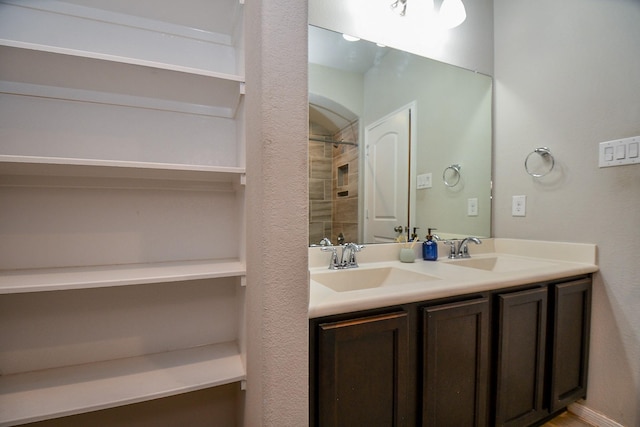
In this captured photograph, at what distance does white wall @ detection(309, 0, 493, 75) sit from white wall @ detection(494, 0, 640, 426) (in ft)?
0.58

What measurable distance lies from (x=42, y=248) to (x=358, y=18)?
5.79 ft

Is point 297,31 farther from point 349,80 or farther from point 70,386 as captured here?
point 70,386

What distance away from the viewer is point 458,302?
1.10 metres

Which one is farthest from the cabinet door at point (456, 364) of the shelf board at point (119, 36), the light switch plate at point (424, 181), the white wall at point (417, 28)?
the white wall at point (417, 28)

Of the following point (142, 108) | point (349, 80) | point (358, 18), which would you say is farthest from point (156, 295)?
point (358, 18)

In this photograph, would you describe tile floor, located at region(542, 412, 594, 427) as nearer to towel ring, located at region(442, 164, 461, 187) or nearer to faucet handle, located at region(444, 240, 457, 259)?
faucet handle, located at region(444, 240, 457, 259)

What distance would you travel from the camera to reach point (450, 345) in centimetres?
108

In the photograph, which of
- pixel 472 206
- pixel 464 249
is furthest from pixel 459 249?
pixel 472 206

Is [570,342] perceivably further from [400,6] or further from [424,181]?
[400,6]

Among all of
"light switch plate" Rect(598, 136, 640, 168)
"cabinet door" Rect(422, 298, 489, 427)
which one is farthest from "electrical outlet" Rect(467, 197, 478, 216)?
"cabinet door" Rect(422, 298, 489, 427)

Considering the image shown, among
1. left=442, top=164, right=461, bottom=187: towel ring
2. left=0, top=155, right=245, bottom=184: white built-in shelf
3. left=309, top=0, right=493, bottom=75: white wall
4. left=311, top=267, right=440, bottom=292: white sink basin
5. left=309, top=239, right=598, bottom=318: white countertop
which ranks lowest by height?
left=311, top=267, right=440, bottom=292: white sink basin

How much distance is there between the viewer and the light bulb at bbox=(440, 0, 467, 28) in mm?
1727

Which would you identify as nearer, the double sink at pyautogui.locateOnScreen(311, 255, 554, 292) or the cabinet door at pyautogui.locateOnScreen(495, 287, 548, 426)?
the cabinet door at pyautogui.locateOnScreen(495, 287, 548, 426)

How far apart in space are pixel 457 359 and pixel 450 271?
407 millimetres
